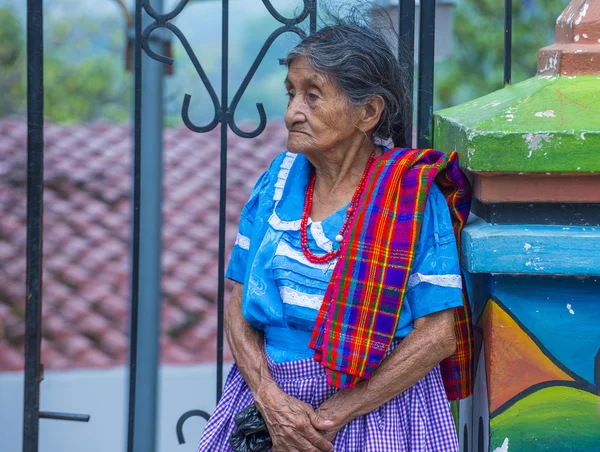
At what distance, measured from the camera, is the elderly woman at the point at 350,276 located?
1.76 m

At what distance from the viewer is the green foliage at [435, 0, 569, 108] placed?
8.40 m

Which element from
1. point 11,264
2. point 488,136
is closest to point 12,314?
point 11,264

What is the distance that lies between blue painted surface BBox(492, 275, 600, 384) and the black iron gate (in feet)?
1.72

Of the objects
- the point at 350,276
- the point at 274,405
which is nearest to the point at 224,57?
the point at 350,276

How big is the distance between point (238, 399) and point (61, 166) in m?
6.12

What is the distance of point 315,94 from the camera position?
188 centimetres

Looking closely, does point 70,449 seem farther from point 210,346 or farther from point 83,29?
point 83,29

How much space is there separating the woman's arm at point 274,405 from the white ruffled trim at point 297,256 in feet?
0.72

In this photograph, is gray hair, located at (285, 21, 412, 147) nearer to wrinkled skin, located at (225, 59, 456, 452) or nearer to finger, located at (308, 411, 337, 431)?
wrinkled skin, located at (225, 59, 456, 452)

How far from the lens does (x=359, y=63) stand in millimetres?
1876

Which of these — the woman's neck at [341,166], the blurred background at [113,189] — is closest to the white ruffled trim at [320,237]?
the woman's neck at [341,166]

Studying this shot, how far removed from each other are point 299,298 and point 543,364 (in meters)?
0.53

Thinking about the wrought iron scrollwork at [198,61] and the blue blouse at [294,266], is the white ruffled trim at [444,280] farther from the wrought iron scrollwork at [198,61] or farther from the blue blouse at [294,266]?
the wrought iron scrollwork at [198,61]

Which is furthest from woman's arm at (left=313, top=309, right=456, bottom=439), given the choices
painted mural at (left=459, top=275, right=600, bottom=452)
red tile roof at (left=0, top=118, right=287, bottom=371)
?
red tile roof at (left=0, top=118, right=287, bottom=371)
